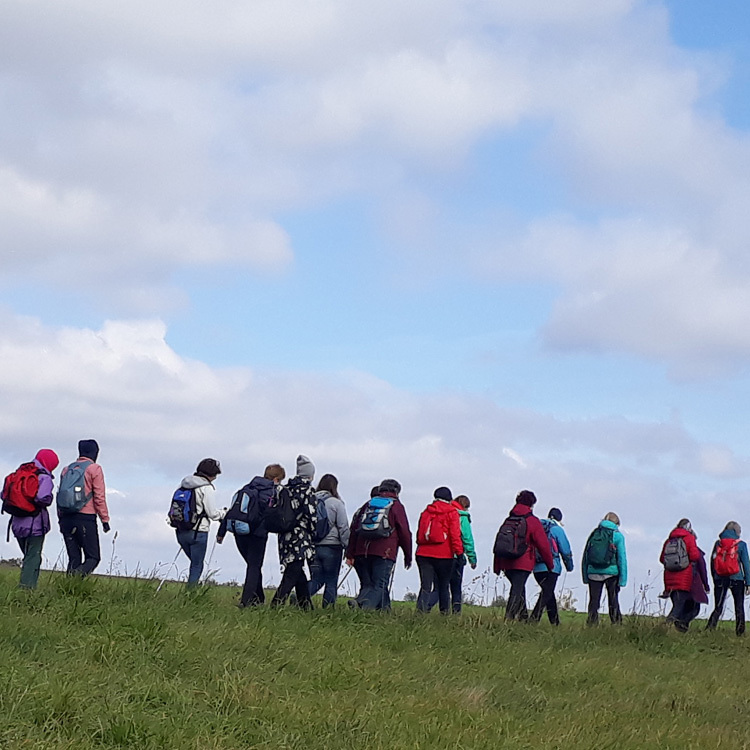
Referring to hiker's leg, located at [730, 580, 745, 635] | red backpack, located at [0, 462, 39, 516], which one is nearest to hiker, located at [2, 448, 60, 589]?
red backpack, located at [0, 462, 39, 516]

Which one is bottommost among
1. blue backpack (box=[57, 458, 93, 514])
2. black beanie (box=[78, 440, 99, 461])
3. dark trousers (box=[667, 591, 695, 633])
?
dark trousers (box=[667, 591, 695, 633])

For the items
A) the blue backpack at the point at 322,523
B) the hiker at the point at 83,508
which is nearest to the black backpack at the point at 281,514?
the blue backpack at the point at 322,523

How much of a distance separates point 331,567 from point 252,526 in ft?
6.89

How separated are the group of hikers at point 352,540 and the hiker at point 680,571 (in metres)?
0.02

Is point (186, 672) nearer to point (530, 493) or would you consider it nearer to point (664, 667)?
point (664, 667)

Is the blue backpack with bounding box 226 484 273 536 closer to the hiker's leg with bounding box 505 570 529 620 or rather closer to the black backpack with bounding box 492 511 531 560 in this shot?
the black backpack with bounding box 492 511 531 560

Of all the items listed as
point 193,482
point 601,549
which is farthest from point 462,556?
point 193,482

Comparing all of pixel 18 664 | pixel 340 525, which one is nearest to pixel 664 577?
pixel 340 525

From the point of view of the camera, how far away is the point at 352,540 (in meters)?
16.4

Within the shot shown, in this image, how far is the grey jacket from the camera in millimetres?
16406

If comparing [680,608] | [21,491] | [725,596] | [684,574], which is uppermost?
[21,491]

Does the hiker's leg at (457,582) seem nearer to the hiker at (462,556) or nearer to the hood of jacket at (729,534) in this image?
the hiker at (462,556)

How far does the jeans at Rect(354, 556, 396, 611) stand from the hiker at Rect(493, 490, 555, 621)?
2080 mm

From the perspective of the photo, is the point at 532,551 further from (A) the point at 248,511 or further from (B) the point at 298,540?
(A) the point at 248,511
